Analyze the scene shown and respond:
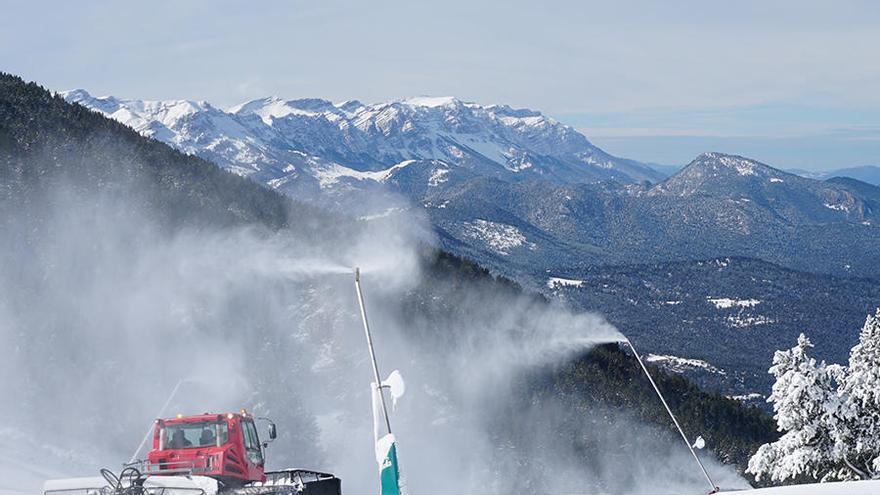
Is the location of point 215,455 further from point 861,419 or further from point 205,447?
point 861,419

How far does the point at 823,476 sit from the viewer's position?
1646 inches

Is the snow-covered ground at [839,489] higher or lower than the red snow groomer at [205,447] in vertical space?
higher

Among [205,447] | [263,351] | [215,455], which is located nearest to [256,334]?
[263,351]

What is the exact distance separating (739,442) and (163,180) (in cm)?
7533

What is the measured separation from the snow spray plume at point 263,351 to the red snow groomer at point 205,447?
3758 centimetres

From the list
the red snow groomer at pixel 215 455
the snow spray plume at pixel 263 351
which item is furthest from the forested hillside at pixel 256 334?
the red snow groomer at pixel 215 455

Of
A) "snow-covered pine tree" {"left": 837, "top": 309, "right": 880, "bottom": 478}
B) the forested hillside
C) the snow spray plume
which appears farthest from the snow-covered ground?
the forested hillside

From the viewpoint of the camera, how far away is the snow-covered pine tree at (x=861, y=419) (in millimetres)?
38938

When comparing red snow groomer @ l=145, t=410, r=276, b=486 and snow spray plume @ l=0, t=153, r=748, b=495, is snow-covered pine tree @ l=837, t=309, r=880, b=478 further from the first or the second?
snow spray plume @ l=0, t=153, r=748, b=495

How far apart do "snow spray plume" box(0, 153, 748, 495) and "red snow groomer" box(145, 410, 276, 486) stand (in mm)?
37582

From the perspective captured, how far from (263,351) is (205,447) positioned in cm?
7158

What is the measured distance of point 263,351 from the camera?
3994 inches

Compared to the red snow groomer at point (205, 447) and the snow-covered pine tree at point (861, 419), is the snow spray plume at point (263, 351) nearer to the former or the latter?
the red snow groomer at point (205, 447)

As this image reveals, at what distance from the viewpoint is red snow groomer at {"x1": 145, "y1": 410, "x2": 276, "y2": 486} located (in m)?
30.2
